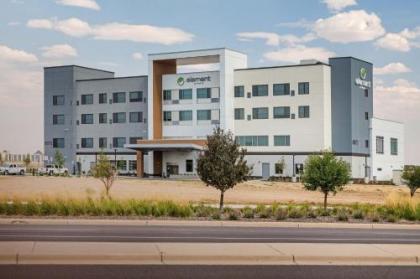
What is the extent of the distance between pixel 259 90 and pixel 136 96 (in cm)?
2049

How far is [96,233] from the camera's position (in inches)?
874

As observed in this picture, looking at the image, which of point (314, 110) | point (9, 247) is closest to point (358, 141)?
point (314, 110)

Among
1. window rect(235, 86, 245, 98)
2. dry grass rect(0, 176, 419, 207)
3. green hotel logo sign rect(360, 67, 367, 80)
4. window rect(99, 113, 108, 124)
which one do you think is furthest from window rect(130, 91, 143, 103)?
dry grass rect(0, 176, 419, 207)

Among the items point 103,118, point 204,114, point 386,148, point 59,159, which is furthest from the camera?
point 103,118

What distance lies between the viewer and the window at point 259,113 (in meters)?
92.8

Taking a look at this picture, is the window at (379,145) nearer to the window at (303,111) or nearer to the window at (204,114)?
the window at (303,111)

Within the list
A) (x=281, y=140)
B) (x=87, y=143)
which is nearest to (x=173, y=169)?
(x=281, y=140)

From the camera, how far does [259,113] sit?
93.2m

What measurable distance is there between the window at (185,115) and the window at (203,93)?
2689 millimetres

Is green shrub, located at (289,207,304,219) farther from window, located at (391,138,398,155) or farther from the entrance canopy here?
window, located at (391,138,398,155)

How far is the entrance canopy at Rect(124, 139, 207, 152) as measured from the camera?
92.9m

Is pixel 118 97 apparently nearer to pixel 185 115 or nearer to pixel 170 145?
pixel 185 115

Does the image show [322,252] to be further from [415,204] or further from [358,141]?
[358,141]

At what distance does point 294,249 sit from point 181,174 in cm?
7962
